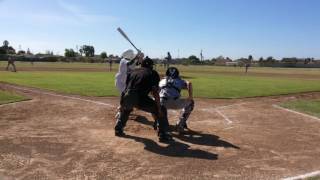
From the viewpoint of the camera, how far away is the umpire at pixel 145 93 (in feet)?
27.7

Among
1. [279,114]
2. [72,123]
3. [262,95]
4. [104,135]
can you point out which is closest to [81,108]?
[72,123]

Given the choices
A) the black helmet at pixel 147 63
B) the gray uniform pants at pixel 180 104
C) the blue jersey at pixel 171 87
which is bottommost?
the gray uniform pants at pixel 180 104

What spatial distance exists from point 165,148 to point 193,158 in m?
0.78

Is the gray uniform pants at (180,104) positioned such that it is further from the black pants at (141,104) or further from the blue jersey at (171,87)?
the black pants at (141,104)

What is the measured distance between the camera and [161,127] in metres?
8.44

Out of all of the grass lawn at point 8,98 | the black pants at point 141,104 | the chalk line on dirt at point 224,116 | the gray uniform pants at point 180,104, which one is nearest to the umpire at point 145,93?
the black pants at point 141,104

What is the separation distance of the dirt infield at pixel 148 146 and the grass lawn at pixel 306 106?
3.13ft

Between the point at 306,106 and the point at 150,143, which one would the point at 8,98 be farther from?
the point at 306,106

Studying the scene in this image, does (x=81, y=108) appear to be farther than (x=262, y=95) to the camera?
No

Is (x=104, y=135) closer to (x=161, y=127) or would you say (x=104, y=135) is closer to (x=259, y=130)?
(x=161, y=127)

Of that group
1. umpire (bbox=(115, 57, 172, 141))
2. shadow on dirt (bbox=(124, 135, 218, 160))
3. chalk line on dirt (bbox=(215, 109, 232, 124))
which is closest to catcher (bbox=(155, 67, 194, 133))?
umpire (bbox=(115, 57, 172, 141))

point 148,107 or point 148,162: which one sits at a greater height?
point 148,107

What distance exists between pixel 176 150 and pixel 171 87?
190 cm

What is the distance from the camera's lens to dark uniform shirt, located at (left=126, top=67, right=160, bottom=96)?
843 cm
